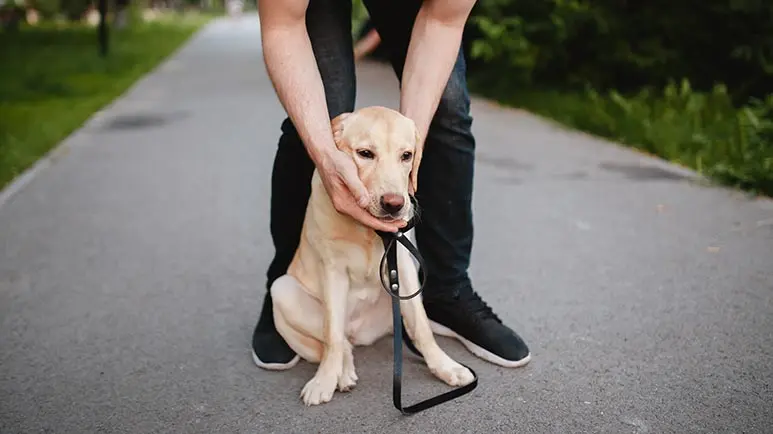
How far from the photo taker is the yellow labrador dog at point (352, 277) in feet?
8.61

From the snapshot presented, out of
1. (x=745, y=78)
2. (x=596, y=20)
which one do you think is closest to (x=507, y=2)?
(x=596, y=20)

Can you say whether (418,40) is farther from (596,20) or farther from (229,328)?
(596,20)

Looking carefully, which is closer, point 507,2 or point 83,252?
point 83,252

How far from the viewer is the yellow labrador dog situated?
262 centimetres

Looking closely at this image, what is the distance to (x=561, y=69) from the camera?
10.6 m

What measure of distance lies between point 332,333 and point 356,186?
1.95 feet

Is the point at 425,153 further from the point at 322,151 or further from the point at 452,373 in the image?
the point at 452,373

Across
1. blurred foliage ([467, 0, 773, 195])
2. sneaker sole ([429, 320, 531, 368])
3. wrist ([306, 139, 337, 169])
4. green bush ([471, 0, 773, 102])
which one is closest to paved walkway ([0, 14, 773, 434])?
sneaker sole ([429, 320, 531, 368])

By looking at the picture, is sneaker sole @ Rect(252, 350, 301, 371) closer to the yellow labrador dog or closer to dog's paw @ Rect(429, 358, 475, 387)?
the yellow labrador dog

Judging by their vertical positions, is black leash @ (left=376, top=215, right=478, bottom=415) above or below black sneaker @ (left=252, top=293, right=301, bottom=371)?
above

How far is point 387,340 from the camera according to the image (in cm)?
338

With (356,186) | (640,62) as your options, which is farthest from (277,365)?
(640,62)

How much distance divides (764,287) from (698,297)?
354mm

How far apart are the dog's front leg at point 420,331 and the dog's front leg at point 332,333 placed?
22 cm
